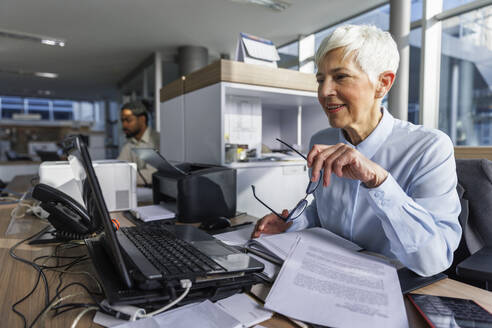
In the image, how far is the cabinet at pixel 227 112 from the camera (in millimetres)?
1466

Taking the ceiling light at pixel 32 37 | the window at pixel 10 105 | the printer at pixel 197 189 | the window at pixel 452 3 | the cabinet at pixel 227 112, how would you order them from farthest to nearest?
the window at pixel 10 105 → the ceiling light at pixel 32 37 → the window at pixel 452 3 → the cabinet at pixel 227 112 → the printer at pixel 197 189

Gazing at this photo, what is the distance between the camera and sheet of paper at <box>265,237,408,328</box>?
0.49m

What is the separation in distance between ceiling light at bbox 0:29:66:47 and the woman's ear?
6.07 m

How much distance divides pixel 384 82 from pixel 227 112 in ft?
2.96

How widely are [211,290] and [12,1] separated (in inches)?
200

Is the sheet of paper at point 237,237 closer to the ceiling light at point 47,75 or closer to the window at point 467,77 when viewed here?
the window at point 467,77

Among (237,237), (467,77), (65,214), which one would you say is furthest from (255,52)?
(467,77)

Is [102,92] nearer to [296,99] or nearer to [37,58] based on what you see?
[37,58]

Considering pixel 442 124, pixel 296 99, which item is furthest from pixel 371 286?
pixel 442 124

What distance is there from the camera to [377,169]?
68cm

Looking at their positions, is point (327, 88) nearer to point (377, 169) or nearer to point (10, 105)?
point (377, 169)

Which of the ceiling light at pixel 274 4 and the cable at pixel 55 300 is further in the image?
the ceiling light at pixel 274 4

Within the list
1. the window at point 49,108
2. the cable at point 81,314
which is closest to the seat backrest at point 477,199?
the cable at point 81,314

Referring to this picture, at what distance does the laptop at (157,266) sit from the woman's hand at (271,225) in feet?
0.69
